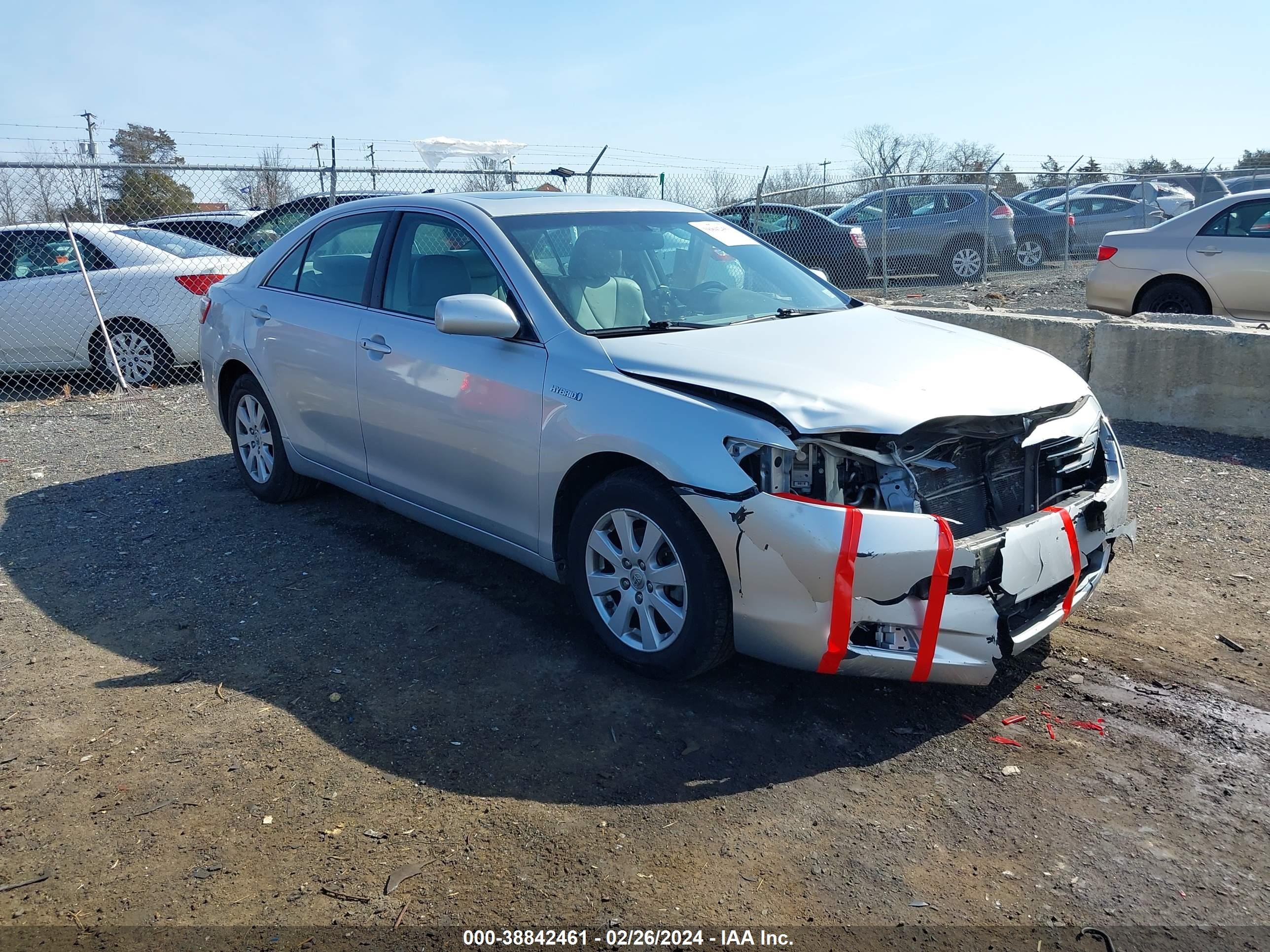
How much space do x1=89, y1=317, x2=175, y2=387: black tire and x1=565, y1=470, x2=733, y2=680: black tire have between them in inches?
298

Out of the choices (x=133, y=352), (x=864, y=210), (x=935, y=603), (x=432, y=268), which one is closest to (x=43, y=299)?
(x=133, y=352)

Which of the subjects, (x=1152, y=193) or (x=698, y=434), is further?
(x=1152, y=193)

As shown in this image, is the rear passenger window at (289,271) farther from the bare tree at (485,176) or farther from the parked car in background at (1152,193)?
the parked car in background at (1152,193)

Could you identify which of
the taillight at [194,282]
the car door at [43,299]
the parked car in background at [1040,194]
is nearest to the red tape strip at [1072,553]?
the taillight at [194,282]

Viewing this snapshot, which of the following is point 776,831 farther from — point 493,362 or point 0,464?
point 0,464

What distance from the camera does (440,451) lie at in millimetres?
4520

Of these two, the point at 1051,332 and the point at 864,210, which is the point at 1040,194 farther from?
the point at 1051,332

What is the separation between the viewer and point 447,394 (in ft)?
14.5

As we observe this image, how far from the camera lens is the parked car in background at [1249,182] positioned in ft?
69.9

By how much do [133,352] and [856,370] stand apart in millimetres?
8399

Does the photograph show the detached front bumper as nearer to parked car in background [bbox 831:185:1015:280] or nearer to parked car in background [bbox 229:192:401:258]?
parked car in background [bbox 229:192:401:258]

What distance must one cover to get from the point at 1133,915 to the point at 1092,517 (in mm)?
1556

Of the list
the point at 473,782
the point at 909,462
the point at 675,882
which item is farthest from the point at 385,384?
the point at 675,882

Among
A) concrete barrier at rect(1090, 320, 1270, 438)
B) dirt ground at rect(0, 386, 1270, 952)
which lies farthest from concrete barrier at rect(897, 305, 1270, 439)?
dirt ground at rect(0, 386, 1270, 952)
